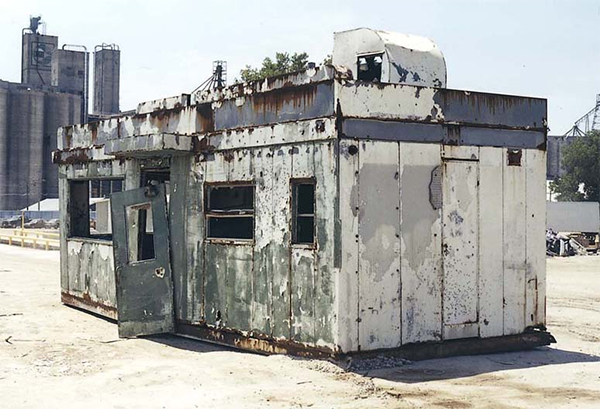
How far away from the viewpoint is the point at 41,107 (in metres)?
71.4

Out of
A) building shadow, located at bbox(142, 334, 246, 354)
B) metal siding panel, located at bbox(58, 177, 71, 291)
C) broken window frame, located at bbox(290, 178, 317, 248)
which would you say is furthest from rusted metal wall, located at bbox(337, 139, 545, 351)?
metal siding panel, located at bbox(58, 177, 71, 291)

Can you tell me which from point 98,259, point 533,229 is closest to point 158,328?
point 98,259

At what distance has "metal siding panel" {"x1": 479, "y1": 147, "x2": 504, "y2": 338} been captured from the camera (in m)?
9.51

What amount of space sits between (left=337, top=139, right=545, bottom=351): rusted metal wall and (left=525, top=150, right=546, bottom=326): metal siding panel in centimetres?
1

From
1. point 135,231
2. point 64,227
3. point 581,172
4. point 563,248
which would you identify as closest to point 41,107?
point 581,172

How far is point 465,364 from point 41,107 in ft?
227

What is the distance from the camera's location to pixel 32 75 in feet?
258

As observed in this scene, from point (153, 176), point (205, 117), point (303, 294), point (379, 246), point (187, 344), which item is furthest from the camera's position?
point (153, 176)

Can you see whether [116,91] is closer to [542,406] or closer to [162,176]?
[162,176]

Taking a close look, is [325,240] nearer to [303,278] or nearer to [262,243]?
[303,278]

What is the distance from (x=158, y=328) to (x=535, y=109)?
6284mm

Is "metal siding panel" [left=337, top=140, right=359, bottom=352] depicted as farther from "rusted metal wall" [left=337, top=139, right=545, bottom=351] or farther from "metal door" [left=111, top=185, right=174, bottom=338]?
"metal door" [left=111, top=185, right=174, bottom=338]

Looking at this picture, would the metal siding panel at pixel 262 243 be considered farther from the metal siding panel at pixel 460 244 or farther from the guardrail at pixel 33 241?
the guardrail at pixel 33 241

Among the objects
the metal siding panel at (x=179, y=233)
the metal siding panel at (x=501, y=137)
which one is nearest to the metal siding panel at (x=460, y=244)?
the metal siding panel at (x=501, y=137)
